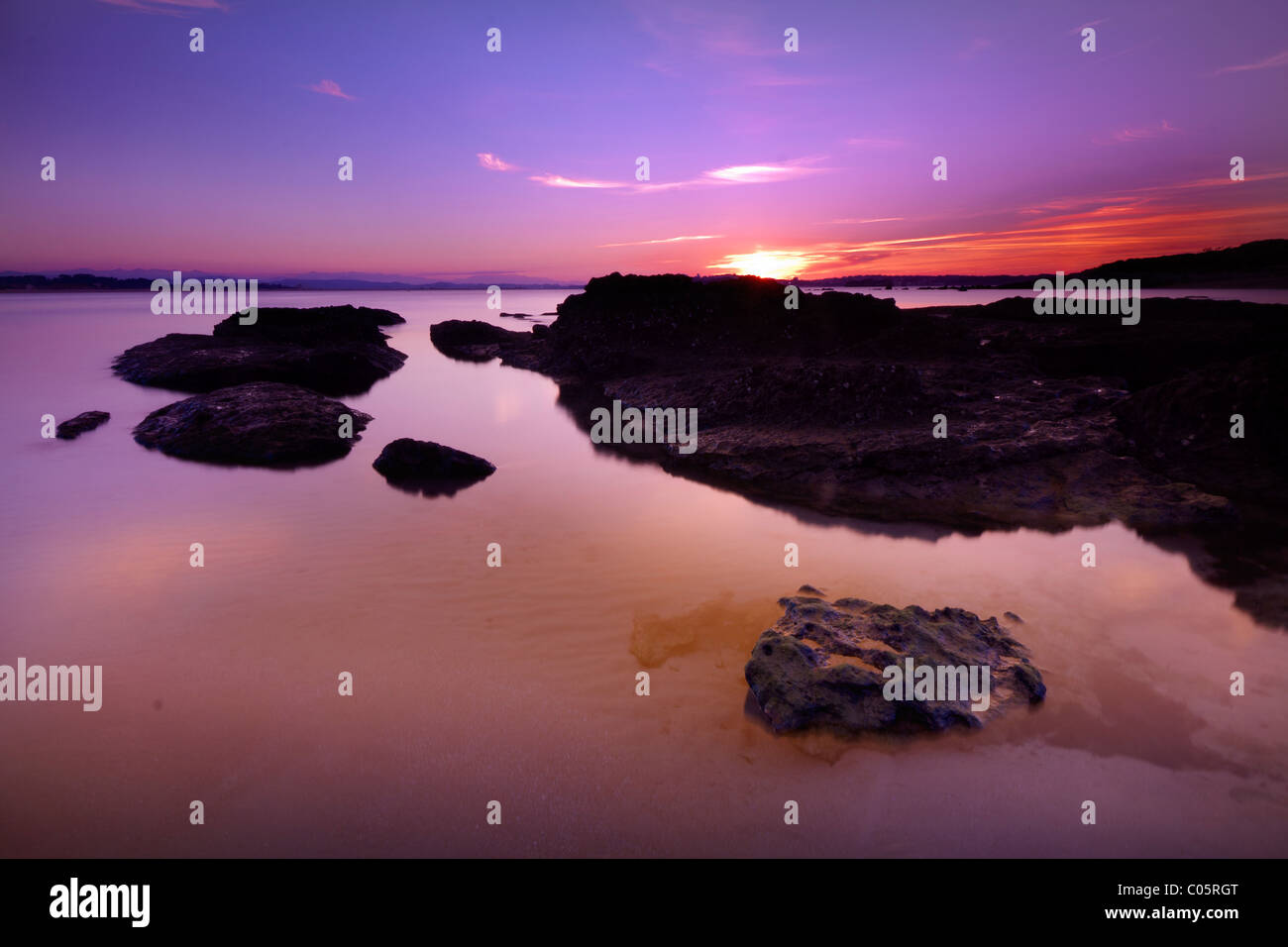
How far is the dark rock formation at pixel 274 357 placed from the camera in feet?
89.2

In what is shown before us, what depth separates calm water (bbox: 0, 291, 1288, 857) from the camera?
4809 millimetres

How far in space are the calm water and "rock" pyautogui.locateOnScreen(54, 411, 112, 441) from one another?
7.94 meters

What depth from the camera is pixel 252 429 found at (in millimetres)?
16406

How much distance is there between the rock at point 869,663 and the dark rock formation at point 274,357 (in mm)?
27095

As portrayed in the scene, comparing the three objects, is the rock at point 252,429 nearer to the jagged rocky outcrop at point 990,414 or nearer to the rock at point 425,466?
the rock at point 425,466

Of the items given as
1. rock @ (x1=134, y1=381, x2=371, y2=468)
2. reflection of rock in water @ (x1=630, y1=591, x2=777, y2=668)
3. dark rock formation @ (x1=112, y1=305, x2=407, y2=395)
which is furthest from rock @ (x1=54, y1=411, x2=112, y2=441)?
reflection of rock in water @ (x1=630, y1=591, x2=777, y2=668)

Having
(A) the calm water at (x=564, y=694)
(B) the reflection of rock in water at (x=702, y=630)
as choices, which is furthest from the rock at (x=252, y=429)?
(B) the reflection of rock in water at (x=702, y=630)

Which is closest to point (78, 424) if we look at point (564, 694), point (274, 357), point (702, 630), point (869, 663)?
point (274, 357)

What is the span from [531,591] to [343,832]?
4317 millimetres

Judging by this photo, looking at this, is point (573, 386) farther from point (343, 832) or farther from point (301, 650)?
point (343, 832)

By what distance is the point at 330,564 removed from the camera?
9.73 m

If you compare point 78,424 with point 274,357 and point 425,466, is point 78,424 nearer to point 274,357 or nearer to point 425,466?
point 274,357
